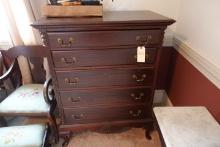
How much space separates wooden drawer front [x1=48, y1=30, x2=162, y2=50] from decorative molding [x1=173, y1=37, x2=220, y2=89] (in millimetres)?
363

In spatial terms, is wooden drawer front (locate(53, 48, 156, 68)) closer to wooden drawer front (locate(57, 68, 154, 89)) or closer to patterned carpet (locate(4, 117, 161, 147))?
wooden drawer front (locate(57, 68, 154, 89))

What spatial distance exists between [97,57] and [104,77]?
184 millimetres

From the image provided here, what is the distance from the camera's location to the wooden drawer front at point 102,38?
1.25 meters

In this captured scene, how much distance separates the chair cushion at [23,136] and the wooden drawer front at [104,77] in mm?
388

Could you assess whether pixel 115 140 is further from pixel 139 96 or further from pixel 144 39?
pixel 144 39

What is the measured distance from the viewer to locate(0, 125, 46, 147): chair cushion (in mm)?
1293

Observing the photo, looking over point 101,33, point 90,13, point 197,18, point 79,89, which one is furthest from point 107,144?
point 197,18

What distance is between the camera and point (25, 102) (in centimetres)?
156

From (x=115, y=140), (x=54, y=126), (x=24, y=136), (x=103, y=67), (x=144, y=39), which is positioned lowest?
(x=115, y=140)

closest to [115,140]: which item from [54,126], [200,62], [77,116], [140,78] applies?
[77,116]

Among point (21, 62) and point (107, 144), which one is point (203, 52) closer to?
point (107, 144)

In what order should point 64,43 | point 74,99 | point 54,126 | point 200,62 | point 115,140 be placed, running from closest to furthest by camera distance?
point 64,43
point 200,62
point 74,99
point 54,126
point 115,140

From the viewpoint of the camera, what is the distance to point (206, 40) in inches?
52.1

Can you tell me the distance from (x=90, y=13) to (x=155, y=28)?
0.49m
